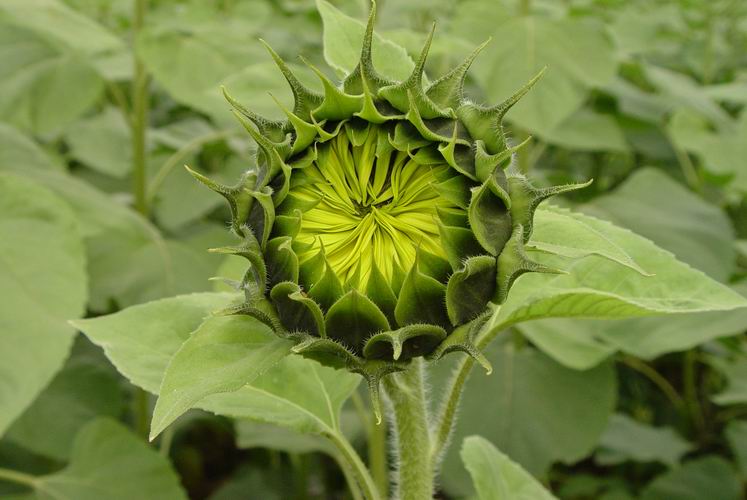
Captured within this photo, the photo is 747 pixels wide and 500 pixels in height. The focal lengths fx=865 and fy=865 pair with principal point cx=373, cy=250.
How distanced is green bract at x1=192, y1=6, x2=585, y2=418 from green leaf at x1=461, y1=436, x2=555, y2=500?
19.1 inches

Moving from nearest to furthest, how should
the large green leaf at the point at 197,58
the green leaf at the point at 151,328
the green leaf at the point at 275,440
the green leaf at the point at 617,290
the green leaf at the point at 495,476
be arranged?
the green leaf at the point at 617,290 → the green leaf at the point at 151,328 → the green leaf at the point at 495,476 → the green leaf at the point at 275,440 → the large green leaf at the point at 197,58

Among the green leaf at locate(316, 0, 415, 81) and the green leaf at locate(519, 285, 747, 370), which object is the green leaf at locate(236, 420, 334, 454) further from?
the green leaf at locate(316, 0, 415, 81)

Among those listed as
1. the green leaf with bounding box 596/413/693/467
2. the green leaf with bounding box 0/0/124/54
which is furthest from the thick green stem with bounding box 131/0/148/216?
the green leaf with bounding box 596/413/693/467

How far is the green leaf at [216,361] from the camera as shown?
81 cm

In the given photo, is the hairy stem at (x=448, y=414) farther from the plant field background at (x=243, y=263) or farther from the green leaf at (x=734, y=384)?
the green leaf at (x=734, y=384)

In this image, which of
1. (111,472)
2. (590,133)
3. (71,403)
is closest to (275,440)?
(111,472)

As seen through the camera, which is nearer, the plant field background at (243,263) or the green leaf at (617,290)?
the green leaf at (617,290)

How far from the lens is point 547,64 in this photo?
92.6 inches

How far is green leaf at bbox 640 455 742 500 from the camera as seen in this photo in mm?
2166

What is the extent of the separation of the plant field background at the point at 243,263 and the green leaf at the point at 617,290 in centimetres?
55

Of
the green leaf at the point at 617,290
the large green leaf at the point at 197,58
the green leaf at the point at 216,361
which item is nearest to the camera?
the green leaf at the point at 216,361

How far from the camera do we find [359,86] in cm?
88

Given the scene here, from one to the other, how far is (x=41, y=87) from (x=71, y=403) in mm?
939

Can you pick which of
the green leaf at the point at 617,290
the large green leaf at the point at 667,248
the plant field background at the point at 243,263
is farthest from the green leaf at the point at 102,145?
the green leaf at the point at 617,290
